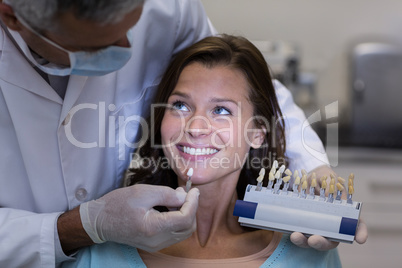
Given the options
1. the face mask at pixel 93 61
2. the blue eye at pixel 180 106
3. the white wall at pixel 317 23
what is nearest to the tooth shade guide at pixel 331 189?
the blue eye at pixel 180 106

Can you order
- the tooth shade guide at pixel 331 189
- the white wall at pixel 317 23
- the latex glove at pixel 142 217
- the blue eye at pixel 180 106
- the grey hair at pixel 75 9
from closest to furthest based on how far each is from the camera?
the grey hair at pixel 75 9 < the latex glove at pixel 142 217 < the tooth shade guide at pixel 331 189 < the blue eye at pixel 180 106 < the white wall at pixel 317 23

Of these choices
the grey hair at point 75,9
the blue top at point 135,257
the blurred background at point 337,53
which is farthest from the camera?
the blurred background at point 337,53

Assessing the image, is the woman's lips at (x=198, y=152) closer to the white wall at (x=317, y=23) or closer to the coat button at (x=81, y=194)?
the coat button at (x=81, y=194)

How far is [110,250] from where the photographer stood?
159cm

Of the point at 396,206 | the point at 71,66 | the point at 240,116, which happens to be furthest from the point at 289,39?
the point at 71,66

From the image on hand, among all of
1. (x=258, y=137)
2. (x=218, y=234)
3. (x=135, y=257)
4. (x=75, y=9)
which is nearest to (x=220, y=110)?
(x=258, y=137)

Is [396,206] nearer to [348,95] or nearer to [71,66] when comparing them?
[348,95]

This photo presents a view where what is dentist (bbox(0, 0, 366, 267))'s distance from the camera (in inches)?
45.6

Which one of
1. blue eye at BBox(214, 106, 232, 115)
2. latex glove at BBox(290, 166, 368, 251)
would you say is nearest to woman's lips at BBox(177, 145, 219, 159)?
blue eye at BBox(214, 106, 232, 115)

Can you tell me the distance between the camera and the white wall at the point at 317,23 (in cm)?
355

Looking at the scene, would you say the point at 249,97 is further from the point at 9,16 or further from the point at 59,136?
the point at 9,16

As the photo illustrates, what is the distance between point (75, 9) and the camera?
1.04 meters

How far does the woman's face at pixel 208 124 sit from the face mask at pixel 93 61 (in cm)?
38

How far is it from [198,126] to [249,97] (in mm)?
262
